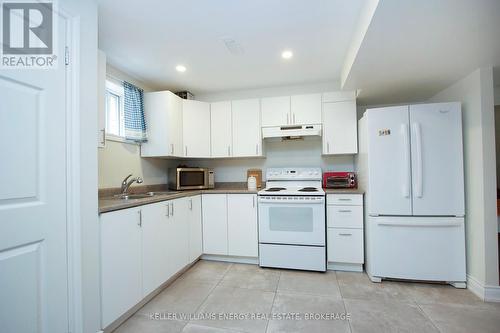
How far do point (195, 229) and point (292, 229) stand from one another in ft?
3.81

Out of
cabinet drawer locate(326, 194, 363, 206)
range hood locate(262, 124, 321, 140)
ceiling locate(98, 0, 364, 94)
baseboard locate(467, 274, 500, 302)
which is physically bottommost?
baseboard locate(467, 274, 500, 302)

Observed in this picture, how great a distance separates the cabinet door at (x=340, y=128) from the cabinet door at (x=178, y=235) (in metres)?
1.86

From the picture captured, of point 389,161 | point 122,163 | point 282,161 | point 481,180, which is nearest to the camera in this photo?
point 481,180

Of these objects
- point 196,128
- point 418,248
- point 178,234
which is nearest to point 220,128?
point 196,128

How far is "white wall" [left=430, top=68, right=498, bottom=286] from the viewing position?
73.6 inches

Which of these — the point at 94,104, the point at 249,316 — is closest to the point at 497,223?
the point at 249,316

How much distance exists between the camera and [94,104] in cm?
142

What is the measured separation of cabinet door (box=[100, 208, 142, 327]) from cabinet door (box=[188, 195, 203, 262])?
81 centimetres

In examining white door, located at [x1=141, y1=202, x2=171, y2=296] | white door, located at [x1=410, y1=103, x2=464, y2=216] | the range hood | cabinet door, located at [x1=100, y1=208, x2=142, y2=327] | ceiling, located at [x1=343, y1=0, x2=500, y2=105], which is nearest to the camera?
ceiling, located at [x1=343, y1=0, x2=500, y2=105]

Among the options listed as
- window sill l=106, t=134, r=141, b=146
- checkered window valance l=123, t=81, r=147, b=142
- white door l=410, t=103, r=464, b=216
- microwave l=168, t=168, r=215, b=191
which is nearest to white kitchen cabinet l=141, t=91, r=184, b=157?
checkered window valance l=123, t=81, r=147, b=142

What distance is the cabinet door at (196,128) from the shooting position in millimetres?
2955

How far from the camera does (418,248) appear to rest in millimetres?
2137

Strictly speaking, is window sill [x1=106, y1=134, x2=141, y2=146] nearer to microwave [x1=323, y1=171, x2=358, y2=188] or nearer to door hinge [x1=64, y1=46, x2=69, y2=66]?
door hinge [x1=64, y1=46, x2=69, y2=66]

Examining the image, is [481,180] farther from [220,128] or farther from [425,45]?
[220,128]
